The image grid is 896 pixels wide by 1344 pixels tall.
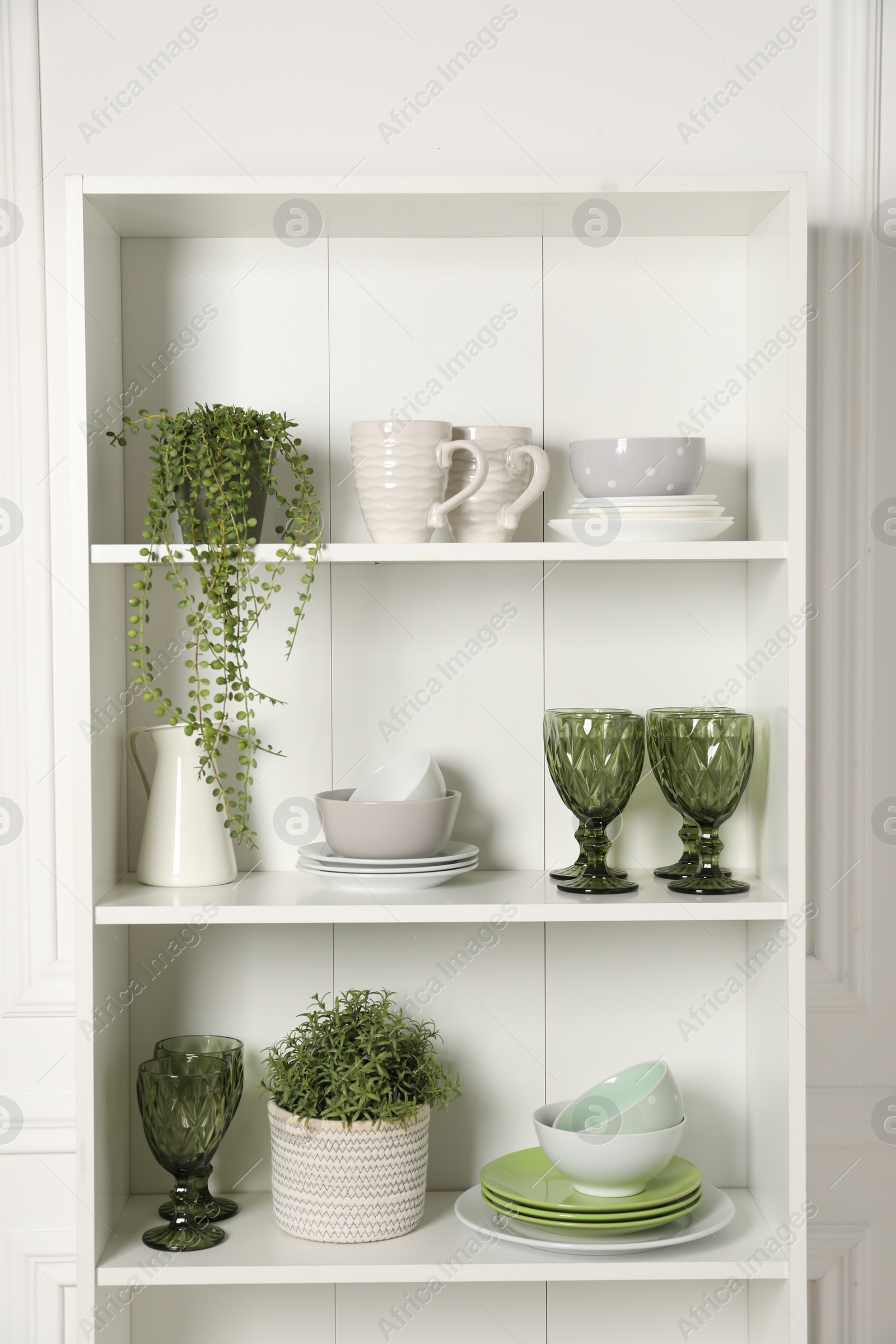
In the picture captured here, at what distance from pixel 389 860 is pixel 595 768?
253 millimetres

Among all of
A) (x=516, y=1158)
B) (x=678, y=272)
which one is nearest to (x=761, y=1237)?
(x=516, y=1158)

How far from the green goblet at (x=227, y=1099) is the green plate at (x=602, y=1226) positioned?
0.35 m

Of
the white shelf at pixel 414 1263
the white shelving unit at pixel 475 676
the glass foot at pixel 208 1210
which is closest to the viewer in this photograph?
the white shelf at pixel 414 1263

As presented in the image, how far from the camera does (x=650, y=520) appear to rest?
1246 mm

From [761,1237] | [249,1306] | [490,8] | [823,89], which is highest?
[490,8]

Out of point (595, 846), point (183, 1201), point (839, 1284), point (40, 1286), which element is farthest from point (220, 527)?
point (839, 1284)

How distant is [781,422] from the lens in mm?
1266

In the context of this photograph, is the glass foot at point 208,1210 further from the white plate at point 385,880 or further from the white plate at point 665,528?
the white plate at point 665,528

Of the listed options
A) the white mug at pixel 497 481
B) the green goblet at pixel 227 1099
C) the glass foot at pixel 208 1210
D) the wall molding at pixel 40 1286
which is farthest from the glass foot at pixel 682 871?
the wall molding at pixel 40 1286

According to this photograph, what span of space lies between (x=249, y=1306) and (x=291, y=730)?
2.39ft

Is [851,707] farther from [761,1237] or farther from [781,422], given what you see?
[761,1237]

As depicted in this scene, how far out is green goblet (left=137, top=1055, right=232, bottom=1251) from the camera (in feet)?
4.21

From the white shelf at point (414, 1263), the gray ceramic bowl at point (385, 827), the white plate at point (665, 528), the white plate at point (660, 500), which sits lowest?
the white shelf at point (414, 1263)

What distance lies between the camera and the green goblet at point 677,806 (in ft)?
4.35
